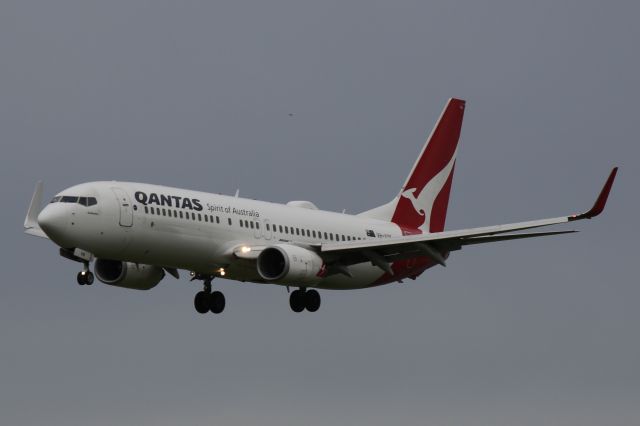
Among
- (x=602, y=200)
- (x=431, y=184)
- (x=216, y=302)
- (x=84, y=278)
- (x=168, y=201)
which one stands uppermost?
(x=431, y=184)

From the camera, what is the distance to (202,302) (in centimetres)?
7325

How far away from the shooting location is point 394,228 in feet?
259

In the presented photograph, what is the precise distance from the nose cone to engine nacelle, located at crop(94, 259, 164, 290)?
640 centimetres

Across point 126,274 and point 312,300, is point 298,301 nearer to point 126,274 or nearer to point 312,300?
point 312,300

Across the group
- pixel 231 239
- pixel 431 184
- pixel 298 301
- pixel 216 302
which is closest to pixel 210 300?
pixel 216 302

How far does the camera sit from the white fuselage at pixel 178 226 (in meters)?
64.3

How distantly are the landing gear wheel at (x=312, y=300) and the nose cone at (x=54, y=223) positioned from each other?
13159 millimetres

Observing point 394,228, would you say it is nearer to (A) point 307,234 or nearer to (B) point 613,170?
(A) point 307,234

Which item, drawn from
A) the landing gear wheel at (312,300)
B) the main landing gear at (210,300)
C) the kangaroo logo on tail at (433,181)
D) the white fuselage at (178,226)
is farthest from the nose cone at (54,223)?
the kangaroo logo on tail at (433,181)

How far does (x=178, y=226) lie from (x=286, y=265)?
4.78 meters

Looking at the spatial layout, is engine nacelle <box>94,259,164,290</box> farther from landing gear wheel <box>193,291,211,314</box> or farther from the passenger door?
the passenger door

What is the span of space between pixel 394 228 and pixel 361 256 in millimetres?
7169

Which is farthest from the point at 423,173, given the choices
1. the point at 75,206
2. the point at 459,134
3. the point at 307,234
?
the point at 75,206

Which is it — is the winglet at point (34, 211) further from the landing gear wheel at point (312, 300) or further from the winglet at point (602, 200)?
the winglet at point (602, 200)
